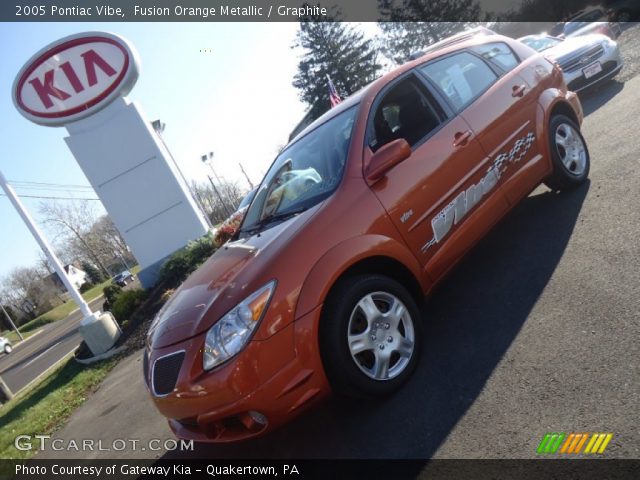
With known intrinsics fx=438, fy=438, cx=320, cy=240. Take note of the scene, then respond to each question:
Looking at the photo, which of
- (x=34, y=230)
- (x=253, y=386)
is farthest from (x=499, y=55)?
(x=34, y=230)

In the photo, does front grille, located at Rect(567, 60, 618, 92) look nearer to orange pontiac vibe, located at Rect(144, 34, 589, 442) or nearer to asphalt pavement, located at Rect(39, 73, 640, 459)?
asphalt pavement, located at Rect(39, 73, 640, 459)

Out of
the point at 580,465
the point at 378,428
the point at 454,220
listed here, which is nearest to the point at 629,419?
the point at 580,465

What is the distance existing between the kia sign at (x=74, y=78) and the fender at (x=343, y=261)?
12200 mm

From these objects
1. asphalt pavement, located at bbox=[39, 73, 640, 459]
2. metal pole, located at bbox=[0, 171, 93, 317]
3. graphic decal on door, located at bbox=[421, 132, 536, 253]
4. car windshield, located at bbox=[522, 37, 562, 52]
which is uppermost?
metal pole, located at bbox=[0, 171, 93, 317]

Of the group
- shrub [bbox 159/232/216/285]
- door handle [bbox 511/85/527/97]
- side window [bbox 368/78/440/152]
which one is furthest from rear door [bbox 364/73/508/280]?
shrub [bbox 159/232/216/285]

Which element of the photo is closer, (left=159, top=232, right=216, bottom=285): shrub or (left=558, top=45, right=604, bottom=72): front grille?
(left=558, top=45, right=604, bottom=72): front grille

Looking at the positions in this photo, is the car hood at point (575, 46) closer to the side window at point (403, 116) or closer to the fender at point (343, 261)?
the side window at point (403, 116)

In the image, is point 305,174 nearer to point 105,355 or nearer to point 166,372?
point 166,372

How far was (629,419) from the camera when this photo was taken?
6.43 ft

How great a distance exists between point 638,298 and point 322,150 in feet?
7.71

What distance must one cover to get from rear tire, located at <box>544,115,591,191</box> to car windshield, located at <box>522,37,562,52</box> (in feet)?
18.5

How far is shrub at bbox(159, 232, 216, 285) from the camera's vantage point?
11258mm

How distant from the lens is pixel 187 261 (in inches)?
451

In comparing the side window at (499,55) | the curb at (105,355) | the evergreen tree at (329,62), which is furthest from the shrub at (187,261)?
the evergreen tree at (329,62)
